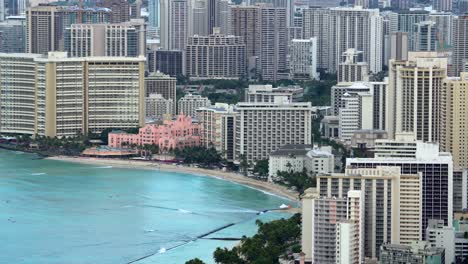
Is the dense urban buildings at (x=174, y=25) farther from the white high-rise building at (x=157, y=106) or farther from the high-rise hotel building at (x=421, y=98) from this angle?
the high-rise hotel building at (x=421, y=98)

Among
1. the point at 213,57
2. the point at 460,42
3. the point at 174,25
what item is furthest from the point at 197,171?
the point at 174,25

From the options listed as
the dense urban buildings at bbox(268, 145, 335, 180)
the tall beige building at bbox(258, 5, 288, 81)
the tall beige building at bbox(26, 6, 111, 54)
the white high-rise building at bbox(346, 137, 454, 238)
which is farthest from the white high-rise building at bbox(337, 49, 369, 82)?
the white high-rise building at bbox(346, 137, 454, 238)

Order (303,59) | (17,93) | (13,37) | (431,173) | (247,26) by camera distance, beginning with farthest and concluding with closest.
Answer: (247,26)
(13,37)
(303,59)
(17,93)
(431,173)

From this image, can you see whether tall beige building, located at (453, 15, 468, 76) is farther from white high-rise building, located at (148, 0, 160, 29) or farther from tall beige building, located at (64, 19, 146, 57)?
white high-rise building, located at (148, 0, 160, 29)

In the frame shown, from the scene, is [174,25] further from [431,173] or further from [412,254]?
[412,254]

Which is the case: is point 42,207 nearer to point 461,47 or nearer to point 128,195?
point 128,195

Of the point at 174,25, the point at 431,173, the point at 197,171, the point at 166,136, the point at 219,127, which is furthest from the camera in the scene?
the point at 174,25
